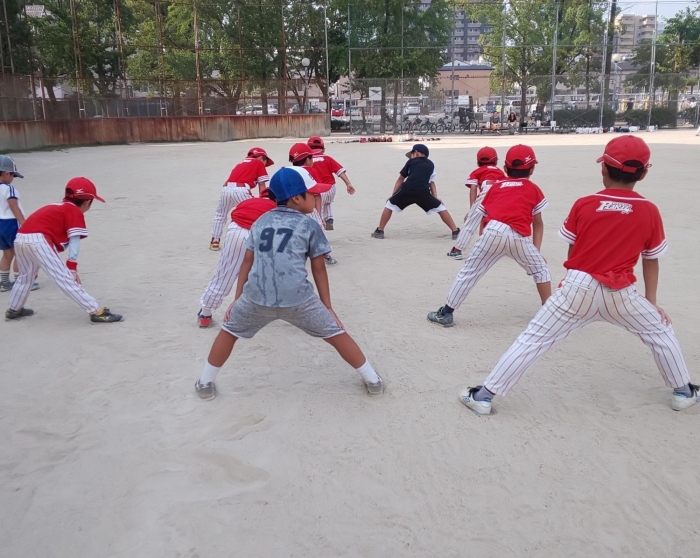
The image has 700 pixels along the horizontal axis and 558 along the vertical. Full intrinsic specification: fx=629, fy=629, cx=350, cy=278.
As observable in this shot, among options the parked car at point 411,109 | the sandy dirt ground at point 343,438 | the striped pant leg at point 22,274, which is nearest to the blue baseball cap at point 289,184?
the sandy dirt ground at point 343,438

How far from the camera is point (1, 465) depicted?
340 cm

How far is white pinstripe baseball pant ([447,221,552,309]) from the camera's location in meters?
5.14

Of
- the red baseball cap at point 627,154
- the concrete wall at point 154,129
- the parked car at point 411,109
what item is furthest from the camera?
the parked car at point 411,109

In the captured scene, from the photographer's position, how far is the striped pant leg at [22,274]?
5445mm

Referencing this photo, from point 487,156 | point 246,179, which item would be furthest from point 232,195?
point 487,156

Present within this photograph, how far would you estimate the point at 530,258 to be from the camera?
5.26 metres

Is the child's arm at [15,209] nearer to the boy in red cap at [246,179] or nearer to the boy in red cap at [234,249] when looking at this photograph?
the boy in red cap at [234,249]

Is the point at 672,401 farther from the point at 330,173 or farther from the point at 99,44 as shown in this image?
the point at 99,44

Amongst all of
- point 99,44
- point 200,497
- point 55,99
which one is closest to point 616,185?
point 200,497

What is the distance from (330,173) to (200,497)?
642 centimetres

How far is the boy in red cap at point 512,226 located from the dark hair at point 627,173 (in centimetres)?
160

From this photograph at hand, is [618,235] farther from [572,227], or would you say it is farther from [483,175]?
[483,175]

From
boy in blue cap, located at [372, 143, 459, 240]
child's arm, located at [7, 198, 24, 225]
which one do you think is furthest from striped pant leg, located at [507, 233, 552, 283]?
child's arm, located at [7, 198, 24, 225]

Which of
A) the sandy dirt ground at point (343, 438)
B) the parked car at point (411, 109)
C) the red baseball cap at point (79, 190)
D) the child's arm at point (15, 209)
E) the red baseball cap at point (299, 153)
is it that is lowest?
the sandy dirt ground at point (343, 438)
